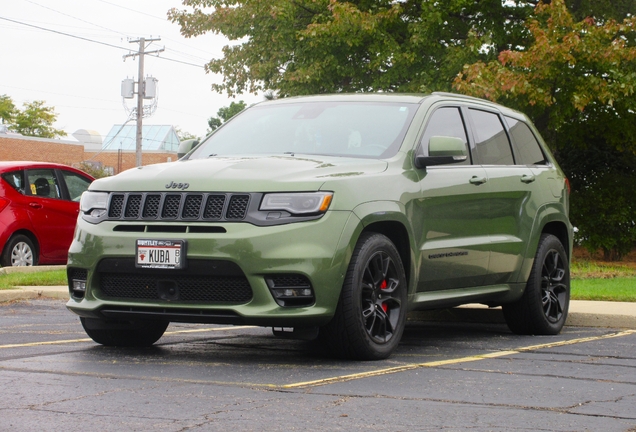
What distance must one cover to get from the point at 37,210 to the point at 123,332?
27.7 ft

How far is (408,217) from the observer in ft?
23.3

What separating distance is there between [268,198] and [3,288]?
21.7ft

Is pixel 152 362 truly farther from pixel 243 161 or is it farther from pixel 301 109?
pixel 301 109

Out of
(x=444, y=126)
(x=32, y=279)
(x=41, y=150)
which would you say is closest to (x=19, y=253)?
(x=32, y=279)

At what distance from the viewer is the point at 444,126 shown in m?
8.04

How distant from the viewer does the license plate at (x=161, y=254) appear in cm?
640

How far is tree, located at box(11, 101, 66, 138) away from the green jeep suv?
74.9 m

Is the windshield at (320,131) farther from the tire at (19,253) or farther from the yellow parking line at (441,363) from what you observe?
the tire at (19,253)

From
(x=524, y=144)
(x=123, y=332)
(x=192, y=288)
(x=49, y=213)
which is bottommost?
(x=49, y=213)

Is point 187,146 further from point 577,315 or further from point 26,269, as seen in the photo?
point 26,269

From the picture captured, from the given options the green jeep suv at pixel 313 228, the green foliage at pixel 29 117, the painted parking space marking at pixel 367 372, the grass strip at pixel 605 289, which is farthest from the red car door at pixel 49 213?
the green foliage at pixel 29 117

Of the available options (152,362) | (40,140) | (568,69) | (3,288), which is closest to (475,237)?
(152,362)

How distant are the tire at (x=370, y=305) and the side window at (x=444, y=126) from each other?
1040 millimetres

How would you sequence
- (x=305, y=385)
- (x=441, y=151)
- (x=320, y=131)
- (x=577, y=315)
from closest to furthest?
(x=305, y=385) < (x=441, y=151) < (x=320, y=131) < (x=577, y=315)
